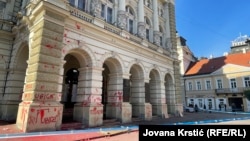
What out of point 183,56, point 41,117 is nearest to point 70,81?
point 41,117

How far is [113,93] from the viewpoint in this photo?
46.3 feet

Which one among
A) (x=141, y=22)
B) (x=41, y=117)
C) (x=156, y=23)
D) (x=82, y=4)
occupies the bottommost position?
(x=41, y=117)

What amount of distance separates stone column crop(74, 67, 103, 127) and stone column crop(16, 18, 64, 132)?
2.05 meters

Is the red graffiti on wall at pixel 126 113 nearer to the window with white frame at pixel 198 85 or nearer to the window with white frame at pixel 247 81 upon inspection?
the window with white frame at pixel 247 81

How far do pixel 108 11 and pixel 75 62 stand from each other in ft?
17.9

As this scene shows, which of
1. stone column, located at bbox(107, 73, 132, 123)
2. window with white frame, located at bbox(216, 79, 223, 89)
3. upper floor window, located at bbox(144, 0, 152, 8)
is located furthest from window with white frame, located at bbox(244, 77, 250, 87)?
stone column, located at bbox(107, 73, 132, 123)

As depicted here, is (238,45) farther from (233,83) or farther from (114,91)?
(114,91)

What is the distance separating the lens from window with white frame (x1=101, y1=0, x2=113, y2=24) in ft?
49.7

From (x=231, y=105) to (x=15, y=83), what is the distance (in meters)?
34.2

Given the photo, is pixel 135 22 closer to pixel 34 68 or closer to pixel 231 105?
pixel 34 68

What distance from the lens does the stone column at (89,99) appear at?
11.3 meters

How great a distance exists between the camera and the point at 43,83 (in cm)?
916

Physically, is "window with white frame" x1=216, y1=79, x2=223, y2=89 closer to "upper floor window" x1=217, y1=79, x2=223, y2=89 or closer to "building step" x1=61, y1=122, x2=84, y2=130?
"upper floor window" x1=217, y1=79, x2=223, y2=89

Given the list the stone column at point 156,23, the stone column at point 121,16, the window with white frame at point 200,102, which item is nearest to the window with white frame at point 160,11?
the stone column at point 156,23
